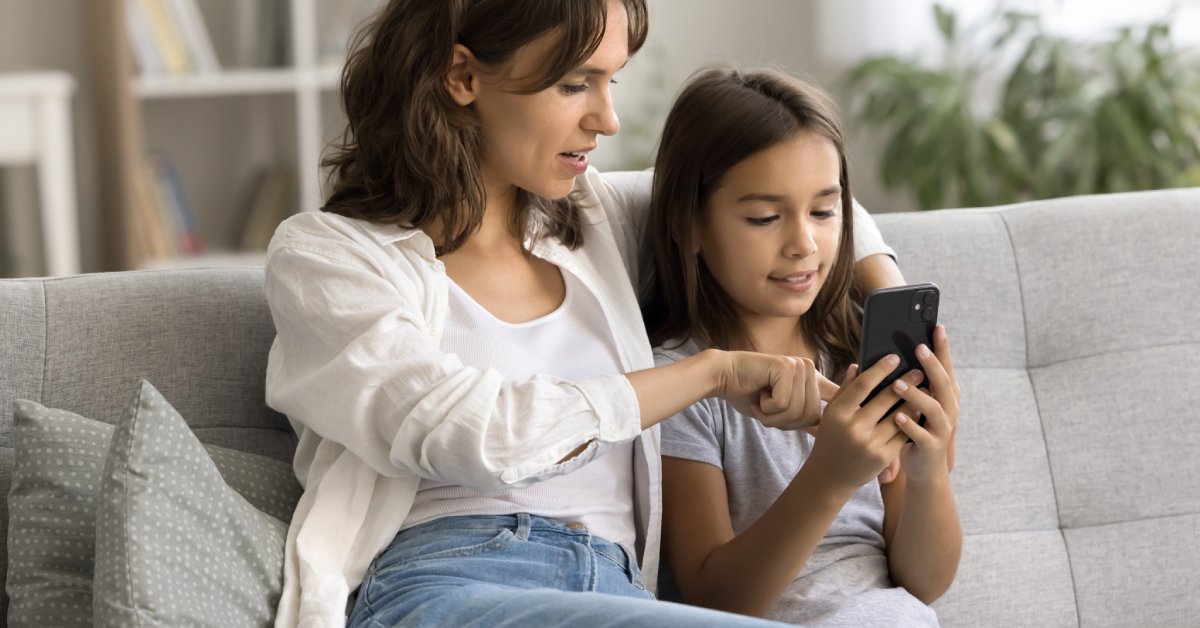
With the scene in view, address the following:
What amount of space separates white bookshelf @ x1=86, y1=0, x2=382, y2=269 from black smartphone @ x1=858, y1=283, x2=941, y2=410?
245cm

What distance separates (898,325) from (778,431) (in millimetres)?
282

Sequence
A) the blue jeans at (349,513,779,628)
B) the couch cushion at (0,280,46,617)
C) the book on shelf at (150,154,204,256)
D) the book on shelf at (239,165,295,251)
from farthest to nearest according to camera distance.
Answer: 1. the book on shelf at (239,165,295,251)
2. the book on shelf at (150,154,204,256)
3. the couch cushion at (0,280,46,617)
4. the blue jeans at (349,513,779,628)

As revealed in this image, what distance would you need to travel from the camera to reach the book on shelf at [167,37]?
3.51 metres

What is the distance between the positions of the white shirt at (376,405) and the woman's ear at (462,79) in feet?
0.52

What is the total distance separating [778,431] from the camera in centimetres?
157

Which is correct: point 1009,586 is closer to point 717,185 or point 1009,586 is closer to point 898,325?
point 898,325

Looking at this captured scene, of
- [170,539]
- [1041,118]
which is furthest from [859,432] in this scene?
[1041,118]

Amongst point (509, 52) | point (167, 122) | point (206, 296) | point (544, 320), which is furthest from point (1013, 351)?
point (167, 122)

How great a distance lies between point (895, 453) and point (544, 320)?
0.40m

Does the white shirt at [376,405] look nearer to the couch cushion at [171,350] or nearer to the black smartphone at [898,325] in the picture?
the couch cushion at [171,350]

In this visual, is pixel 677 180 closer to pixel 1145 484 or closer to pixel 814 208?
pixel 814 208

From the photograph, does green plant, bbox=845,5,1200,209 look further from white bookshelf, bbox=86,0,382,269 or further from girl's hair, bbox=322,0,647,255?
girl's hair, bbox=322,0,647,255

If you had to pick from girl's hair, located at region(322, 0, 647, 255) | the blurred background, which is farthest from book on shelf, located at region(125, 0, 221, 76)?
girl's hair, located at region(322, 0, 647, 255)

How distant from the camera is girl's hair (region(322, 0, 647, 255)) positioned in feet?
4.49
